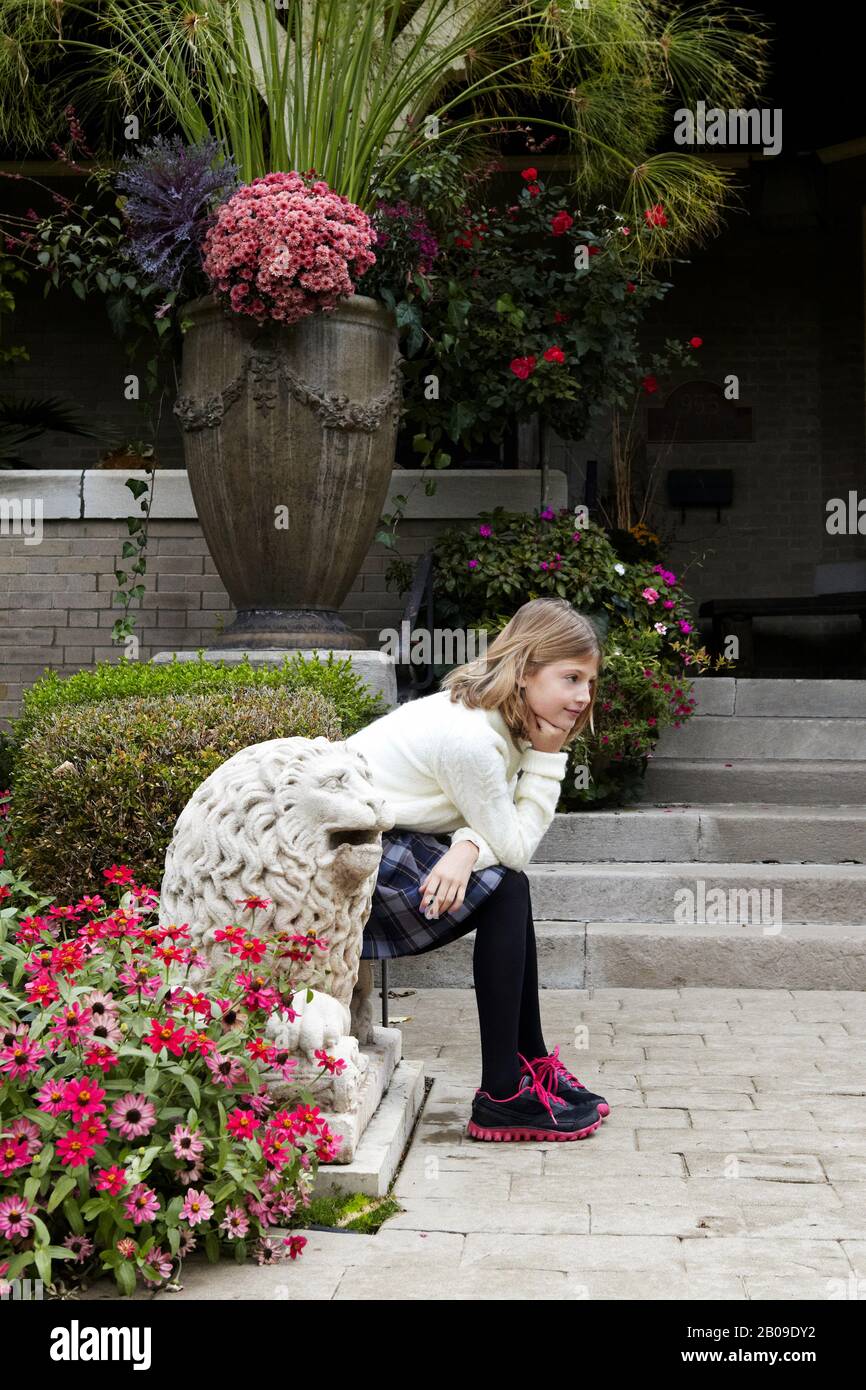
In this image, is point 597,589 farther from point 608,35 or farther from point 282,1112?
point 282,1112

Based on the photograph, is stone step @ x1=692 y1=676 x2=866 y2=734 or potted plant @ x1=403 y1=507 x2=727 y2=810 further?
stone step @ x1=692 y1=676 x2=866 y2=734

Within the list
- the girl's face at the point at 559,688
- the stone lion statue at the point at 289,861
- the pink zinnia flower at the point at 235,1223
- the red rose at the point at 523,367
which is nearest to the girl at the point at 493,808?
the girl's face at the point at 559,688

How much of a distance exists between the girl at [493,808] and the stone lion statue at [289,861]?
329 mm

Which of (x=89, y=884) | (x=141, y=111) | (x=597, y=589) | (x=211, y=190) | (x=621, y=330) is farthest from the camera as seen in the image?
(x=141, y=111)

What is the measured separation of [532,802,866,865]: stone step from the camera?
5309 mm

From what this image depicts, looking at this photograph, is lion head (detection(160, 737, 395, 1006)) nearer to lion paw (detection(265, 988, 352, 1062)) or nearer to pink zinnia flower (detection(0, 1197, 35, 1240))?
lion paw (detection(265, 988, 352, 1062))

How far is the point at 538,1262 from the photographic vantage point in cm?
234

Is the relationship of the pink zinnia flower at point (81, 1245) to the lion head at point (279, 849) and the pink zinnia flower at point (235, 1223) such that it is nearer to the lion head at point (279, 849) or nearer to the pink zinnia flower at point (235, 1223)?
the pink zinnia flower at point (235, 1223)

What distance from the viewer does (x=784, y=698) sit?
21.8 ft

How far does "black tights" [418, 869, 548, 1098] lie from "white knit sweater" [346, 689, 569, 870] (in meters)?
0.08

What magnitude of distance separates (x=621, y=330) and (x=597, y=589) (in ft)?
4.52

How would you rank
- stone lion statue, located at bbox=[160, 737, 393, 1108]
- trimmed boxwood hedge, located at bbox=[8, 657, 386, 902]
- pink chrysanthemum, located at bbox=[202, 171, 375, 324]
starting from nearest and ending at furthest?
stone lion statue, located at bbox=[160, 737, 393, 1108] → trimmed boxwood hedge, located at bbox=[8, 657, 386, 902] → pink chrysanthemum, located at bbox=[202, 171, 375, 324]

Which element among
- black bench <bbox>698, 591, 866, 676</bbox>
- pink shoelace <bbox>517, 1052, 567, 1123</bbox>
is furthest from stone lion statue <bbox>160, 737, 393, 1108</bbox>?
black bench <bbox>698, 591, 866, 676</bbox>

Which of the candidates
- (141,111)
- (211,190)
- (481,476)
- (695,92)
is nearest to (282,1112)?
(211,190)
